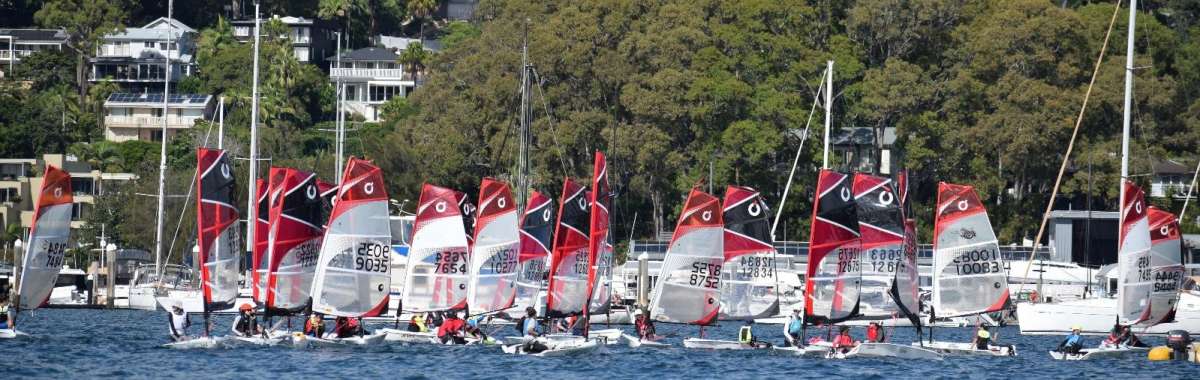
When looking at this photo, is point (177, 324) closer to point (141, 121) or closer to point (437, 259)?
point (437, 259)

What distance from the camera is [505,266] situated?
53.3 meters

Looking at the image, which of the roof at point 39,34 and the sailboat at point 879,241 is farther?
the roof at point 39,34

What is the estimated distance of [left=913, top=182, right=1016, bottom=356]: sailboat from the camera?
5003cm

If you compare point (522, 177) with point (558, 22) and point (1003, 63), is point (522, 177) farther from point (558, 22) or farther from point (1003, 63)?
point (1003, 63)

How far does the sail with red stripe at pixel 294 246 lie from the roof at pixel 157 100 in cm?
7355

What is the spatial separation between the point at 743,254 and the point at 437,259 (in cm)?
760

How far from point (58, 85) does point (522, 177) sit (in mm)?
63358

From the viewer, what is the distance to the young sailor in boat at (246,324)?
49094 mm

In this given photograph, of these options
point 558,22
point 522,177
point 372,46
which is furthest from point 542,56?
point 372,46

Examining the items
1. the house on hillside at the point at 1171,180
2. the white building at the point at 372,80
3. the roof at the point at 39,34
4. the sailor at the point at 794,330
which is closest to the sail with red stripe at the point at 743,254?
the sailor at the point at 794,330

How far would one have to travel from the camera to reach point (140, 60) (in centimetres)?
13162

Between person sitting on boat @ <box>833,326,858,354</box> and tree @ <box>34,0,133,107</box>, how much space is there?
A: 8850cm

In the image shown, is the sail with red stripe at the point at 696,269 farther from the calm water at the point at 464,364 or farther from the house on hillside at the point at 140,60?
the house on hillside at the point at 140,60

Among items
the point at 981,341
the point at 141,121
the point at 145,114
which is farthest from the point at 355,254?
the point at 145,114
